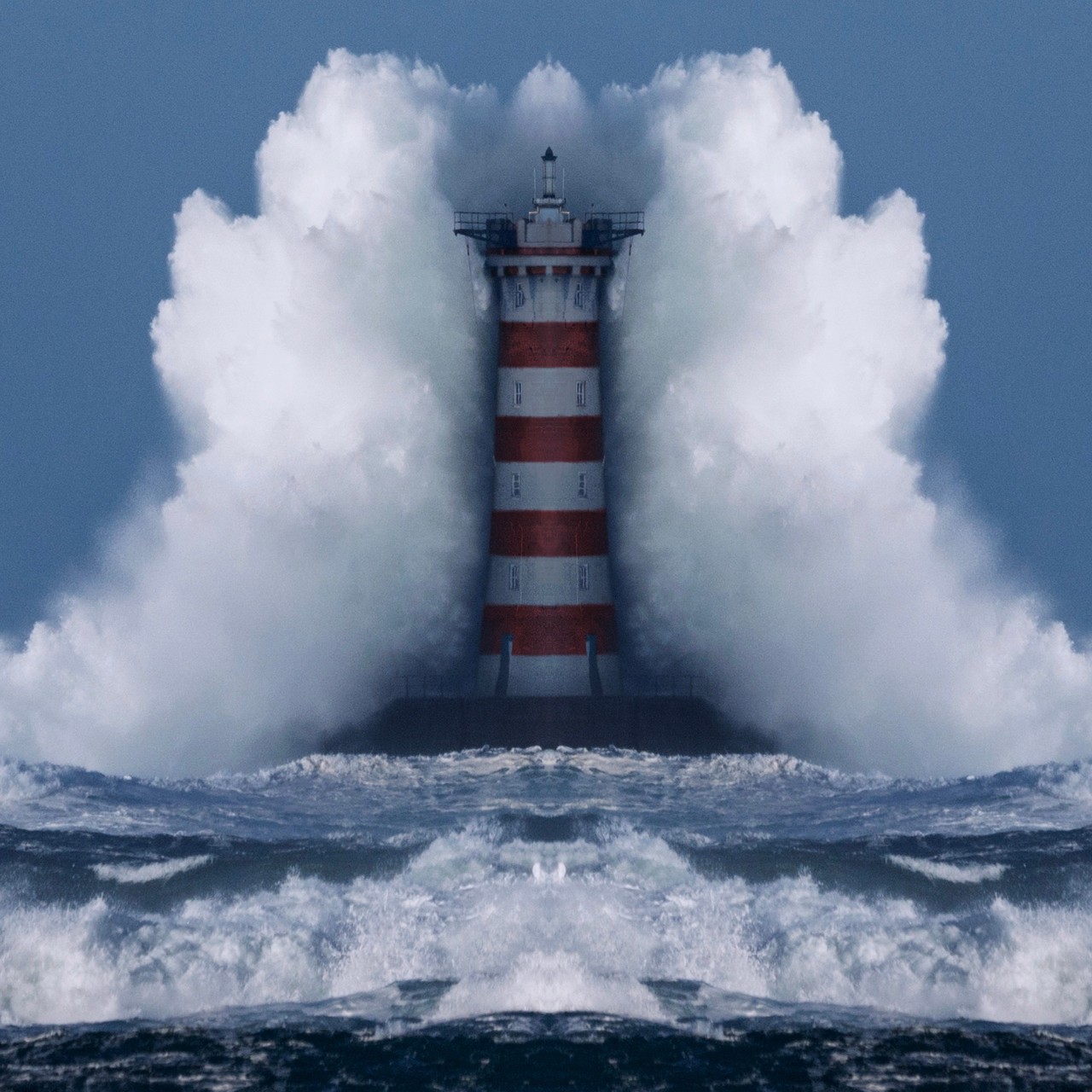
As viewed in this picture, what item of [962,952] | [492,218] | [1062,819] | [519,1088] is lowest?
[519,1088]

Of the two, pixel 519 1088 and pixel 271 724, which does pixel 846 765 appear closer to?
pixel 271 724

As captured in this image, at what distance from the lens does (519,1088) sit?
18094 millimetres

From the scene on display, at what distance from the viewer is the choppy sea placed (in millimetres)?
18609

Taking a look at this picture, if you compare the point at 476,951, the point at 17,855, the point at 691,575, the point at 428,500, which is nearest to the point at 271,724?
the point at 428,500

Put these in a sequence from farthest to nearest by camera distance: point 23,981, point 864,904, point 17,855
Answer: point 17,855
point 864,904
point 23,981

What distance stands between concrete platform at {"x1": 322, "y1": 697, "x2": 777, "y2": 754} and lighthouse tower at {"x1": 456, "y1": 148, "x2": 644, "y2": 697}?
0.64 metres

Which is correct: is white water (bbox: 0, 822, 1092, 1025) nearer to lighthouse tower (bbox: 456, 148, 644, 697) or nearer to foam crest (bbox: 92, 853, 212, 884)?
foam crest (bbox: 92, 853, 212, 884)

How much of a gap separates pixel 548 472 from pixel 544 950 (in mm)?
13820

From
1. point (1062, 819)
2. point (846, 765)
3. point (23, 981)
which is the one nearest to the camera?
point (23, 981)

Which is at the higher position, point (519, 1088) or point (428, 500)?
point (428, 500)

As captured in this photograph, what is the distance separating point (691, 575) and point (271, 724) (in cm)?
645

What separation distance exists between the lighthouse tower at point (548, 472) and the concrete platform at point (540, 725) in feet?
2.09

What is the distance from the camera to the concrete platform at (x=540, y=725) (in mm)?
33531

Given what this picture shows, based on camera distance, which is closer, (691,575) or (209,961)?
(209,961)
